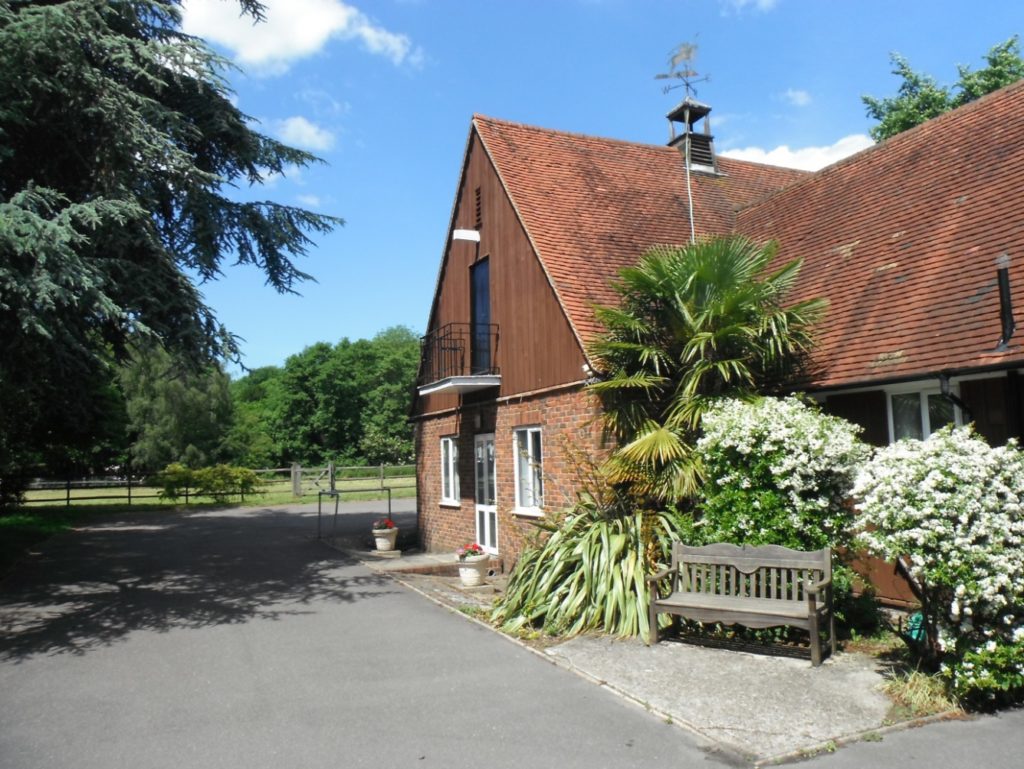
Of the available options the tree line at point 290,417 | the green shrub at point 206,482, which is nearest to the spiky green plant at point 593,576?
the green shrub at point 206,482

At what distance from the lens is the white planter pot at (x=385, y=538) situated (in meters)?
15.5

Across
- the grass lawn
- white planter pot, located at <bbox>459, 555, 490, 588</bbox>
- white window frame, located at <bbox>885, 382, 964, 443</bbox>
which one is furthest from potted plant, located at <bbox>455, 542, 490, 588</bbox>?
the grass lawn

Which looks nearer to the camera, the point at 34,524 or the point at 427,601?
the point at 427,601

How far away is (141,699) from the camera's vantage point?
21.0ft

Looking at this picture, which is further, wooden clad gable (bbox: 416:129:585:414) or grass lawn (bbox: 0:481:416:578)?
grass lawn (bbox: 0:481:416:578)

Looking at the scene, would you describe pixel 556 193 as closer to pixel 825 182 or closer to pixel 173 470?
pixel 825 182

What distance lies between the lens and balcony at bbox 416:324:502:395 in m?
13.5

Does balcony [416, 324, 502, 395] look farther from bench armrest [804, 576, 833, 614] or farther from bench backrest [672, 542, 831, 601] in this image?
bench armrest [804, 576, 833, 614]

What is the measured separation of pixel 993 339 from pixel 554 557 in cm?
503

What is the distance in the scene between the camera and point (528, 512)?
1220 centimetres

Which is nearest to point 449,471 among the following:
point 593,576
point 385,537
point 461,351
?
point 385,537

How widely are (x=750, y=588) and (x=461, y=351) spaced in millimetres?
8583

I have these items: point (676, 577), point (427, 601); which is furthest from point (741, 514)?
point (427, 601)

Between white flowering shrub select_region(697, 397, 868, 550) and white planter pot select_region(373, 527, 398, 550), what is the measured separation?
9.02 metres
